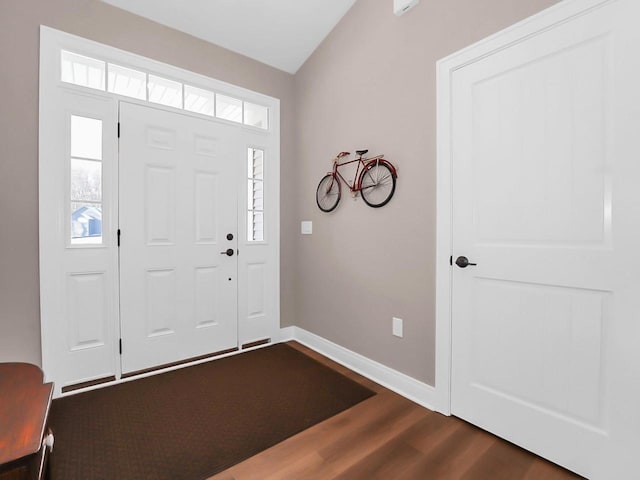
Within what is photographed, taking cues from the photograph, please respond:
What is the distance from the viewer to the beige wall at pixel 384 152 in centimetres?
203

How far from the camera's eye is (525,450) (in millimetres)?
1623

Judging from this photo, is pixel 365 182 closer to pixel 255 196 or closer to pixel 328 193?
pixel 328 193

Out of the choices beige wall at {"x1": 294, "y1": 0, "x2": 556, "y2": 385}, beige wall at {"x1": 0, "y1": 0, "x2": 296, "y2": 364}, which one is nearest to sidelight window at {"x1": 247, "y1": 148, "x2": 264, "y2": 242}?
beige wall at {"x1": 294, "y1": 0, "x2": 556, "y2": 385}

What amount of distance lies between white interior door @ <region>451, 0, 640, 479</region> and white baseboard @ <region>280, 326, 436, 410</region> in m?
0.23

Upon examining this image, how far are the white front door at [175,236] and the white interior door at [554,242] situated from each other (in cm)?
191

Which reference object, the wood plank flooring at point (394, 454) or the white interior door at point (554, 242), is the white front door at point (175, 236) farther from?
the white interior door at point (554, 242)

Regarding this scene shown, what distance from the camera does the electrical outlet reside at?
225cm

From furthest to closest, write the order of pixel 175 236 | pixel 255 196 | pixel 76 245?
pixel 255 196 → pixel 175 236 → pixel 76 245

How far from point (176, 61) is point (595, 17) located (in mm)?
2689

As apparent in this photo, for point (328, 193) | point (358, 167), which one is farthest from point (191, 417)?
point (358, 167)

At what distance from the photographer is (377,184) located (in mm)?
2377

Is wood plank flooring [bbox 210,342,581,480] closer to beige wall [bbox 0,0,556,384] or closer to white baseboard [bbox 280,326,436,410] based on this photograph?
white baseboard [bbox 280,326,436,410]

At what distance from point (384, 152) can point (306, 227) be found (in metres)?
1.16

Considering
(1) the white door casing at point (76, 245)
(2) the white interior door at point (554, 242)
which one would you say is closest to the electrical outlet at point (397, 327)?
(2) the white interior door at point (554, 242)
